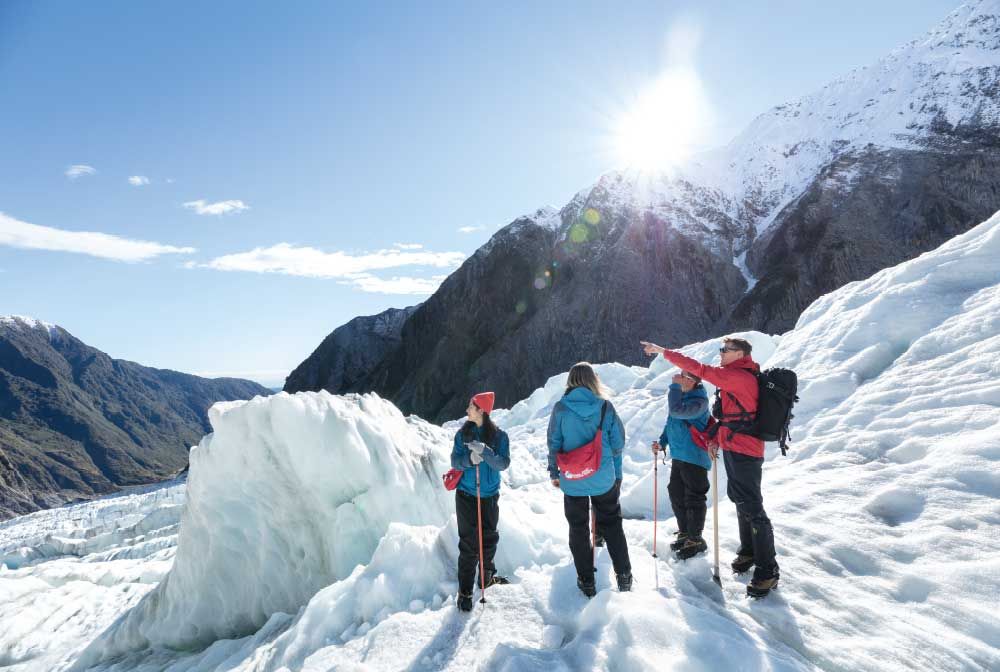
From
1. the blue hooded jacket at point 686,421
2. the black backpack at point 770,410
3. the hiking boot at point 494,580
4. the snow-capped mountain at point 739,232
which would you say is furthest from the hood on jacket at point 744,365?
the snow-capped mountain at point 739,232

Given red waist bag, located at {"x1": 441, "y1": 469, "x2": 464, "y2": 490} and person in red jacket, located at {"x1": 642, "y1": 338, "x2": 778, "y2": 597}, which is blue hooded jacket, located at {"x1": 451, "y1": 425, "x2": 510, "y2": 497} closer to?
red waist bag, located at {"x1": 441, "y1": 469, "x2": 464, "y2": 490}

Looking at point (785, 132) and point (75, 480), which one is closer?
point (785, 132)

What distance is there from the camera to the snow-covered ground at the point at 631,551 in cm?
399

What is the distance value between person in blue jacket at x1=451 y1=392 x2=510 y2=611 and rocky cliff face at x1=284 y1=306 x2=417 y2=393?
96.9 m

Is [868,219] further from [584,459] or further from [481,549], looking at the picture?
[481,549]

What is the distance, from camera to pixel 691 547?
5.45 m

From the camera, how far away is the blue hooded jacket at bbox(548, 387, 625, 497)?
4531 mm

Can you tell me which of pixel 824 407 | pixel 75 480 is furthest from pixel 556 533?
pixel 75 480

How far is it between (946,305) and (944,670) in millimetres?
8691

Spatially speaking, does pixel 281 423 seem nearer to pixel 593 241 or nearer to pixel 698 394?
pixel 698 394

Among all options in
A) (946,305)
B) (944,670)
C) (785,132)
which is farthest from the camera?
(785,132)

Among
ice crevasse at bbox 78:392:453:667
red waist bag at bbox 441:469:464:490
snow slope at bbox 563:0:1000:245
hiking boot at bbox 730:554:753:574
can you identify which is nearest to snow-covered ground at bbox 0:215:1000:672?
ice crevasse at bbox 78:392:453:667

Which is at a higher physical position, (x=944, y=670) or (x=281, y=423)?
(x=281, y=423)

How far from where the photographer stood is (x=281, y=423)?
8438 mm
